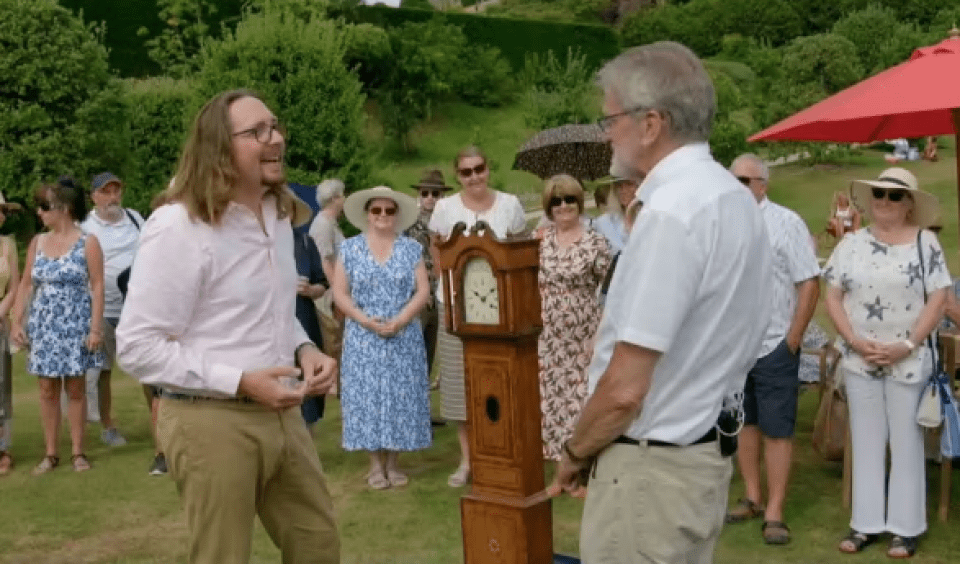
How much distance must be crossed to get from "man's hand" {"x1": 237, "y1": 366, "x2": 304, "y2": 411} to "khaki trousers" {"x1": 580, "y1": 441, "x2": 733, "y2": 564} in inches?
37.0

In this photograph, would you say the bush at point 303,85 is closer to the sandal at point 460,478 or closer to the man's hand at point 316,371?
the sandal at point 460,478

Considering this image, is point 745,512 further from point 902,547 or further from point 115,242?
point 115,242

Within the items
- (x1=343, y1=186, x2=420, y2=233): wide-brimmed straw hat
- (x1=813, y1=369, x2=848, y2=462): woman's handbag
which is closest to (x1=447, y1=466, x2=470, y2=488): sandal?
(x1=343, y1=186, x2=420, y2=233): wide-brimmed straw hat

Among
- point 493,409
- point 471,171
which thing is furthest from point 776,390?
point 471,171

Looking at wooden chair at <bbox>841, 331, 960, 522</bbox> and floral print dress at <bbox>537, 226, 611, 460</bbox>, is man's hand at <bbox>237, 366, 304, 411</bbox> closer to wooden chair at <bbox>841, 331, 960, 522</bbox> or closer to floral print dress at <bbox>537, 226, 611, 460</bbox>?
floral print dress at <bbox>537, 226, 611, 460</bbox>

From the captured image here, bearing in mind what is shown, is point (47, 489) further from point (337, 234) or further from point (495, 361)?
point (495, 361)

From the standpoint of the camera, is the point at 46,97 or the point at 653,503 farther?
the point at 46,97

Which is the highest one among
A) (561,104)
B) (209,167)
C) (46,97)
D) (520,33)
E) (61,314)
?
(520,33)

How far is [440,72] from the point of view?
28.5 meters

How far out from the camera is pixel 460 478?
22.6 ft

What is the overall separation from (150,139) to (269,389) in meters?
18.0

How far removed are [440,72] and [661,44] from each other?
26054 mm

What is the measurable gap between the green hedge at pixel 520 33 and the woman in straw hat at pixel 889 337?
2642 centimetres

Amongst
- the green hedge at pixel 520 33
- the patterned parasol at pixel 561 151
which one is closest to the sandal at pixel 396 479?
the patterned parasol at pixel 561 151
